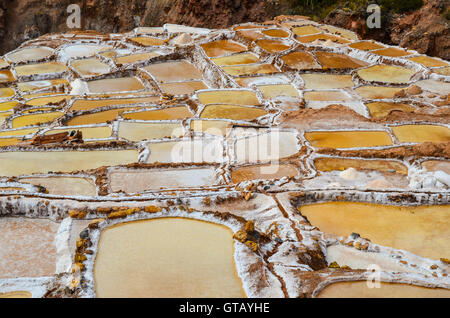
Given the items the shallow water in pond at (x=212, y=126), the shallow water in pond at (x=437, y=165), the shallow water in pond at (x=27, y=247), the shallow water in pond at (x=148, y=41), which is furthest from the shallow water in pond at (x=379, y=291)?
the shallow water in pond at (x=148, y=41)

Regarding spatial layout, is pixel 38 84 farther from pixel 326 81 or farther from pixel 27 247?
pixel 27 247

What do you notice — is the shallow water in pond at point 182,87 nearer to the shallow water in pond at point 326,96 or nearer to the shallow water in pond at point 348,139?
the shallow water in pond at point 326,96

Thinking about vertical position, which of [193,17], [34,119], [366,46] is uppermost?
[193,17]

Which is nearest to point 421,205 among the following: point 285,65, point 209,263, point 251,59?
point 209,263

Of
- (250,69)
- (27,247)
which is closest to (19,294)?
(27,247)

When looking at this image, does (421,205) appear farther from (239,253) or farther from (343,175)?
(239,253)

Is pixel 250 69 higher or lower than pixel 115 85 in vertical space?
higher
